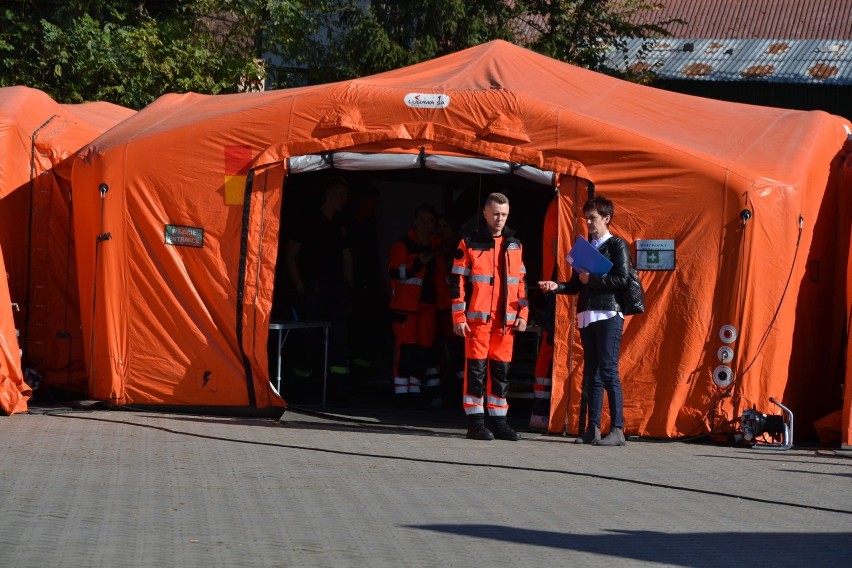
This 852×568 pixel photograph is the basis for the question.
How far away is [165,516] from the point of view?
6730 millimetres

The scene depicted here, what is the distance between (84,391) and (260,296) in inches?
91.5

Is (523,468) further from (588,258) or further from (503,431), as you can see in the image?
(588,258)

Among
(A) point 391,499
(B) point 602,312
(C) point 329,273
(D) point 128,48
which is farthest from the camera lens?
(D) point 128,48

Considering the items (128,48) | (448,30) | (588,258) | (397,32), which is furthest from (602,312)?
(128,48)

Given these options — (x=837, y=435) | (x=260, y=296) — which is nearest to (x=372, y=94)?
(x=260, y=296)

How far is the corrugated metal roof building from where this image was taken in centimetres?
2325

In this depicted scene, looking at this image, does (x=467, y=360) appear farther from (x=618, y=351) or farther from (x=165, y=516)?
(x=165, y=516)

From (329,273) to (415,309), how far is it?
3.00 feet

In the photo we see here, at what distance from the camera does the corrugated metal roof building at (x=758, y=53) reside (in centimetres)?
2325

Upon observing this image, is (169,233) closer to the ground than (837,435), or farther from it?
farther from it

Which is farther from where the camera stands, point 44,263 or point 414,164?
point 44,263

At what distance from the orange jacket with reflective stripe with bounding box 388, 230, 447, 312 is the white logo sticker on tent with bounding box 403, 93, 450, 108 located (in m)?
2.12

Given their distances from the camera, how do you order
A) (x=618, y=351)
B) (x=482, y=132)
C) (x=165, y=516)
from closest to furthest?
1. (x=165, y=516)
2. (x=618, y=351)
3. (x=482, y=132)

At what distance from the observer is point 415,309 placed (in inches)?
499
